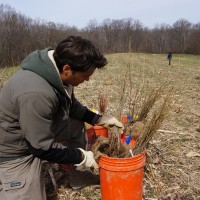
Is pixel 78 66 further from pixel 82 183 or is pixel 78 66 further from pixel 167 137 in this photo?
pixel 167 137

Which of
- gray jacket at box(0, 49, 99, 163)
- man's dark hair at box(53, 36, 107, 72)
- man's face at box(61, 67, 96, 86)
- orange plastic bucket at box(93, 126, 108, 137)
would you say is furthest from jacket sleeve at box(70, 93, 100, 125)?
man's dark hair at box(53, 36, 107, 72)

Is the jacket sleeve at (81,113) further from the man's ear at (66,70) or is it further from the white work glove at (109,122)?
the man's ear at (66,70)

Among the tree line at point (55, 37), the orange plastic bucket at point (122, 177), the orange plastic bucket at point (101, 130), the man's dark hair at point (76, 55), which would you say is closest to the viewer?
the man's dark hair at point (76, 55)

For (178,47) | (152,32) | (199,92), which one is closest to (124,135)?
(199,92)

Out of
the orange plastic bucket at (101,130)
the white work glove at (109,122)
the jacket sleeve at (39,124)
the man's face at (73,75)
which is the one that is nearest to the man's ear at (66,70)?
the man's face at (73,75)

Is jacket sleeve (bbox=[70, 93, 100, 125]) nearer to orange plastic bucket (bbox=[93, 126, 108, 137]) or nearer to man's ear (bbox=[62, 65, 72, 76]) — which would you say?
orange plastic bucket (bbox=[93, 126, 108, 137])

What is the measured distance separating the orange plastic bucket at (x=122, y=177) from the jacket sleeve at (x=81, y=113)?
650mm

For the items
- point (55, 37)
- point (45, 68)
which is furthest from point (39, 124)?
point (55, 37)

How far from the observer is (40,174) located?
2158mm

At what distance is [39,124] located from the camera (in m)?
1.79

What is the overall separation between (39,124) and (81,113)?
905mm

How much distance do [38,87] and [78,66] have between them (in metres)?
0.30

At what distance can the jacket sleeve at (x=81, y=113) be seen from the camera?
265cm

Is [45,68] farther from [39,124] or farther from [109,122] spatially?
[109,122]
